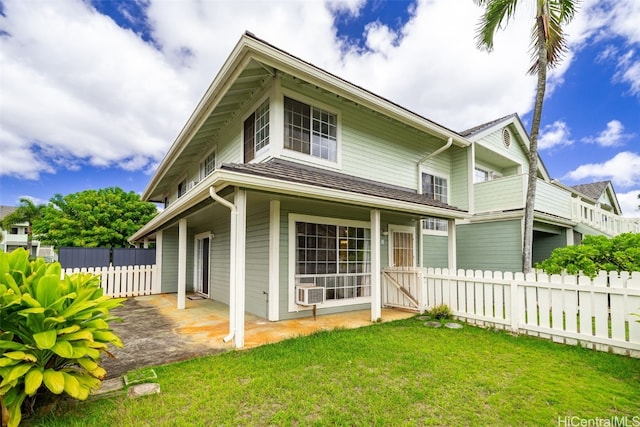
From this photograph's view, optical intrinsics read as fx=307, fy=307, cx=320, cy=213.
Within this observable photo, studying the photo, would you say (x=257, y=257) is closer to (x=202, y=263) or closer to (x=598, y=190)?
(x=202, y=263)

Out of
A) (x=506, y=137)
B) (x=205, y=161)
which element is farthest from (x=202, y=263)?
(x=506, y=137)

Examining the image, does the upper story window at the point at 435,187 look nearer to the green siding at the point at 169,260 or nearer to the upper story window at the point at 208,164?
the upper story window at the point at 208,164

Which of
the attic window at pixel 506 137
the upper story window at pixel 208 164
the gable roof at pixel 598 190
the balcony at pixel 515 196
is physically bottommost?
the balcony at pixel 515 196

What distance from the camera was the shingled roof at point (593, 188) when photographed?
20.3 meters

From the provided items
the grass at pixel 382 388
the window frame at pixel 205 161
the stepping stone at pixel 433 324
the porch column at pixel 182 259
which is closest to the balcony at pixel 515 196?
the stepping stone at pixel 433 324

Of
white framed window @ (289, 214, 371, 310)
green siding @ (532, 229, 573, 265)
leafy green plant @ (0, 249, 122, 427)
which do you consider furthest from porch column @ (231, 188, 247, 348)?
green siding @ (532, 229, 573, 265)

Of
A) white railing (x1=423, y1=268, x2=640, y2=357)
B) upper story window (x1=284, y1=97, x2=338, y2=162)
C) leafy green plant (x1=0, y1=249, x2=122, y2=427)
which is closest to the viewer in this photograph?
leafy green plant (x1=0, y1=249, x2=122, y2=427)

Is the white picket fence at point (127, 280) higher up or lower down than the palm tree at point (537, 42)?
lower down

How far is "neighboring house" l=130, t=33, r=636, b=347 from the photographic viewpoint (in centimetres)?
562

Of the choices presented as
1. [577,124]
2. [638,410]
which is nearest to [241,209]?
[638,410]

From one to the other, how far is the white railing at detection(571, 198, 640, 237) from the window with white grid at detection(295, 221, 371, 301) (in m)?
8.89

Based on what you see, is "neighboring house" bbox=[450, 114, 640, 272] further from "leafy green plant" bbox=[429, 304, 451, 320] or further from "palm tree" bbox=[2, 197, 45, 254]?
"palm tree" bbox=[2, 197, 45, 254]

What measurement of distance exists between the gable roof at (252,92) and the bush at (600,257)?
15.0 ft

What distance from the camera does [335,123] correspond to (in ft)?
24.9
